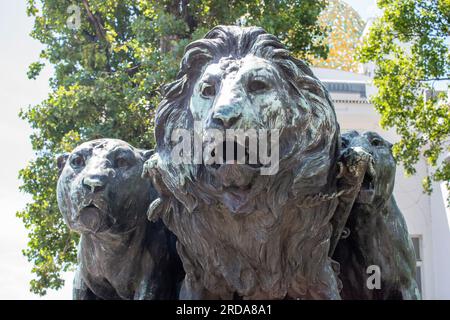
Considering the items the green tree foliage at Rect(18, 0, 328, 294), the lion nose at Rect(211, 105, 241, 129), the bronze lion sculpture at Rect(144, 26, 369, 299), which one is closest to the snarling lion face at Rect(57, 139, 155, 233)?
the bronze lion sculpture at Rect(144, 26, 369, 299)

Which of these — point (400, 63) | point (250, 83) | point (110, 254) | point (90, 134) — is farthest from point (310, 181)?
point (400, 63)

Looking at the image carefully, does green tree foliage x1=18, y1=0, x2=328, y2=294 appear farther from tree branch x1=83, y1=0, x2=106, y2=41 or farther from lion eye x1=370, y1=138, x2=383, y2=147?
lion eye x1=370, y1=138, x2=383, y2=147

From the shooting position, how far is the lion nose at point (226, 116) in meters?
2.16

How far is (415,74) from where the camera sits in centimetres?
1170

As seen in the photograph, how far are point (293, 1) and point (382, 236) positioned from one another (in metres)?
8.47

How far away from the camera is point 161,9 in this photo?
34.4 ft

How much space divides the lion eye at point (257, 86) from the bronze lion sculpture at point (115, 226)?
0.64m

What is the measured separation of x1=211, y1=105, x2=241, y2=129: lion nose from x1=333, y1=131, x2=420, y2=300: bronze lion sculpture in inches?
27.5

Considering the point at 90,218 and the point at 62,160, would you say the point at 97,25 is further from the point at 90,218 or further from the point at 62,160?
the point at 90,218

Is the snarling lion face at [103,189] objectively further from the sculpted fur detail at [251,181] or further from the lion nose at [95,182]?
the sculpted fur detail at [251,181]

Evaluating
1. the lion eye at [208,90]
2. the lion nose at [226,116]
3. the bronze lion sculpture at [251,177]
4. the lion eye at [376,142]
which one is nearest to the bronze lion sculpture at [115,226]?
the bronze lion sculpture at [251,177]

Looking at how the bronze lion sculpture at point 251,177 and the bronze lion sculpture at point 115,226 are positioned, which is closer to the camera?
the bronze lion sculpture at point 251,177

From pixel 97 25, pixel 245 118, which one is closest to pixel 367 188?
pixel 245 118

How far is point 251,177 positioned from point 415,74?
10031mm
